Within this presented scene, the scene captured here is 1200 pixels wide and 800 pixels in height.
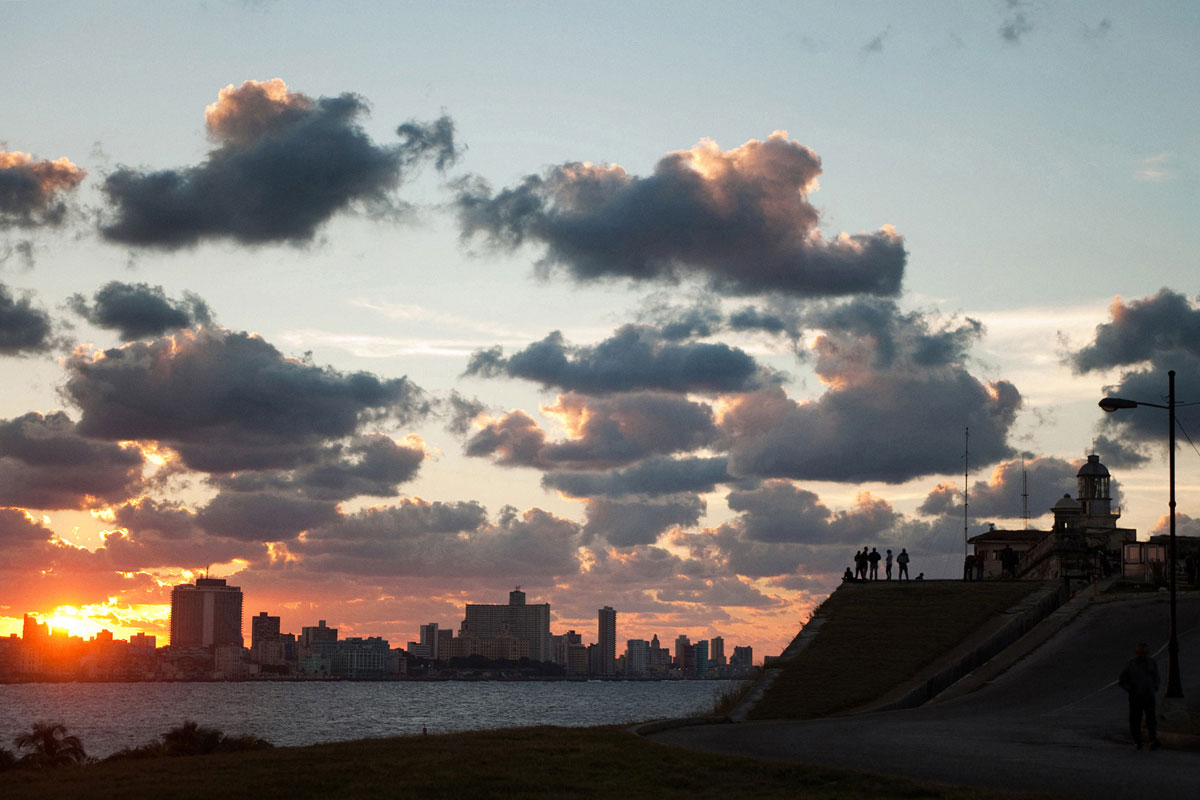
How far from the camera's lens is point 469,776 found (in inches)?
745

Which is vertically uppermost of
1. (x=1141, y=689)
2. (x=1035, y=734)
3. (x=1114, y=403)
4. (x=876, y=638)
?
(x=1114, y=403)

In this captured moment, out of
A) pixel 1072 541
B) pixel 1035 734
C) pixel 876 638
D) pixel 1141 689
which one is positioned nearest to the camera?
pixel 1141 689

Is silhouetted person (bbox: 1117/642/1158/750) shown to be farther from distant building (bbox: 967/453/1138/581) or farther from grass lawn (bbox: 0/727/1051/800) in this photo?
distant building (bbox: 967/453/1138/581)

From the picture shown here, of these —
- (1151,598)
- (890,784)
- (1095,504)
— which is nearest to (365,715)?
(1095,504)

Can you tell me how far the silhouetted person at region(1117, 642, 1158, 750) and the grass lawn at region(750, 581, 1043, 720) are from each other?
950cm

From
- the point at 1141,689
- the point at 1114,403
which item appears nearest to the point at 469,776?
the point at 1141,689

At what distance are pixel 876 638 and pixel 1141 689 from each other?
1731 centimetres

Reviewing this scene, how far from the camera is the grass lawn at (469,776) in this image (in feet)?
57.2

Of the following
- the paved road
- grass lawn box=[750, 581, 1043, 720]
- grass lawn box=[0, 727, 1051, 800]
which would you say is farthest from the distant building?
grass lawn box=[0, 727, 1051, 800]

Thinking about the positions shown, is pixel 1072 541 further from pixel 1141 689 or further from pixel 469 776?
pixel 469 776

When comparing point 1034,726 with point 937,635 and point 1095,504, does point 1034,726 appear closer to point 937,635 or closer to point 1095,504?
point 937,635

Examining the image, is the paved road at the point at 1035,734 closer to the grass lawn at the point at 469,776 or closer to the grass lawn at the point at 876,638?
the grass lawn at the point at 469,776

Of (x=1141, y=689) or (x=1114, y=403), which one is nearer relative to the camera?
(x=1141, y=689)

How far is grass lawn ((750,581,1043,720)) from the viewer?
107 feet
